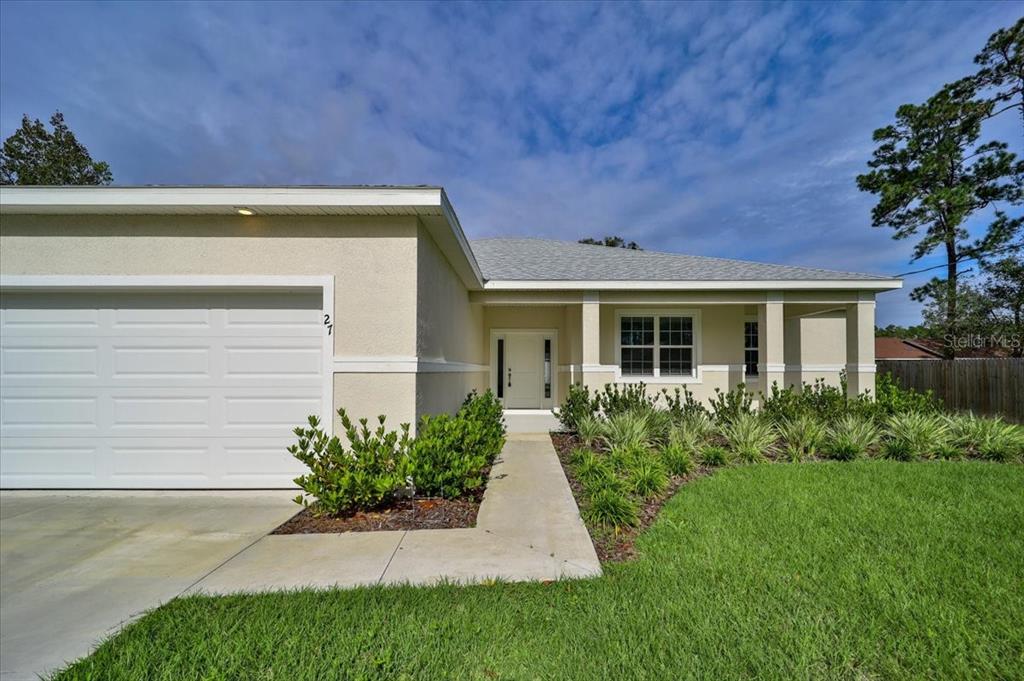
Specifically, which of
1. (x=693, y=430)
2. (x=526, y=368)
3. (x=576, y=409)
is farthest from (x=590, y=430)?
(x=526, y=368)

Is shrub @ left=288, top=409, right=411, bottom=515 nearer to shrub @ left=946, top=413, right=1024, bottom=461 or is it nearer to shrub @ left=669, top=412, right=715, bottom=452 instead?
shrub @ left=669, top=412, right=715, bottom=452

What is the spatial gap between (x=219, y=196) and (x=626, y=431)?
689 cm

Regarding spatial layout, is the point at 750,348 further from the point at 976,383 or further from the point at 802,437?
the point at 976,383

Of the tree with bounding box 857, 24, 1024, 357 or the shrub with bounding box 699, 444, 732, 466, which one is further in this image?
the tree with bounding box 857, 24, 1024, 357

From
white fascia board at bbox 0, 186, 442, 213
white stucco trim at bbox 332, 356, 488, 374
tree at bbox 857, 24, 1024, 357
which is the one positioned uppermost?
tree at bbox 857, 24, 1024, 357

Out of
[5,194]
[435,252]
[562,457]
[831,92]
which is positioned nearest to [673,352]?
[562,457]

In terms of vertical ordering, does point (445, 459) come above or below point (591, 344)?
below

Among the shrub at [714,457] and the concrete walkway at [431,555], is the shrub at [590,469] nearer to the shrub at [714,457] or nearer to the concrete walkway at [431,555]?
the concrete walkway at [431,555]

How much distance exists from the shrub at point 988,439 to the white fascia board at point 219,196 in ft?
31.4

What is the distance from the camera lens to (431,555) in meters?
3.84

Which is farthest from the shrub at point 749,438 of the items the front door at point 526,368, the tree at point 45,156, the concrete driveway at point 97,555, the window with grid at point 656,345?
the tree at point 45,156

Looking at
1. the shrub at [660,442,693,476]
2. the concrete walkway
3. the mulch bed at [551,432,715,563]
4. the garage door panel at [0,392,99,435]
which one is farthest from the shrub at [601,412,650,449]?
the garage door panel at [0,392,99,435]

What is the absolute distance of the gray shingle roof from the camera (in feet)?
34.4

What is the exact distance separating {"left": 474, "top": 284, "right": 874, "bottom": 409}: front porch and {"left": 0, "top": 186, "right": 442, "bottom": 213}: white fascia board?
17.7ft
